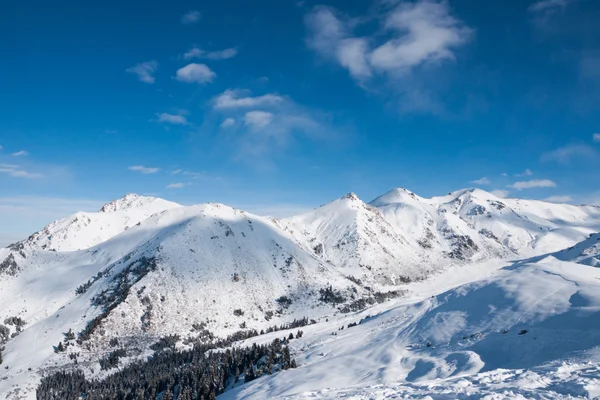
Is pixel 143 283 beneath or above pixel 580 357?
above

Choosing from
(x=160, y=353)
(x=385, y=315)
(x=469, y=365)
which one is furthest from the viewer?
(x=160, y=353)

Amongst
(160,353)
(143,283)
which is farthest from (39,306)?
(160,353)

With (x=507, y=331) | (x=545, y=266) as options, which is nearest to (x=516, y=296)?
(x=507, y=331)

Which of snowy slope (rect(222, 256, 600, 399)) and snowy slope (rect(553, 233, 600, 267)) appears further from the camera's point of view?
snowy slope (rect(553, 233, 600, 267))

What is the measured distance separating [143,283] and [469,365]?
165792 millimetres

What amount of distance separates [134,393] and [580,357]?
110 metres

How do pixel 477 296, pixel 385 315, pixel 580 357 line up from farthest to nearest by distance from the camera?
pixel 385 315, pixel 477 296, pixel 580 357

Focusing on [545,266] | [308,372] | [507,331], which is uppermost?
[545,266]

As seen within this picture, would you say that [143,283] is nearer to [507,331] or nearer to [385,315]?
[385,315]

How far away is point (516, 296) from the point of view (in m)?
62.6

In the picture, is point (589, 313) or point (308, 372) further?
point (308, 372)

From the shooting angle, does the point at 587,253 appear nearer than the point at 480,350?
No

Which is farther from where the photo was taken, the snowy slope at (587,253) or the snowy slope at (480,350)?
the snowy slope at (587,253)

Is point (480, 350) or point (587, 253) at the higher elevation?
point (587, 253)
